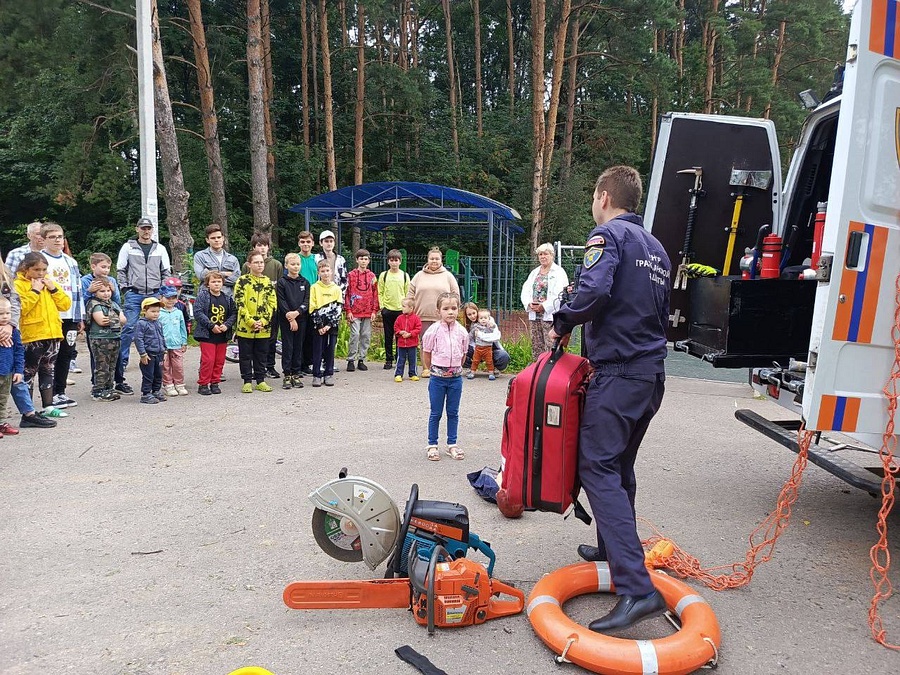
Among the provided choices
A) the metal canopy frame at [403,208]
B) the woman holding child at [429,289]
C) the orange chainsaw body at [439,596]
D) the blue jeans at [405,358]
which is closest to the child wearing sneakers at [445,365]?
the orange chainsaw body at [439,596]

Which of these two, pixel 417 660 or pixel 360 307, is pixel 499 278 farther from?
pixel 417 660

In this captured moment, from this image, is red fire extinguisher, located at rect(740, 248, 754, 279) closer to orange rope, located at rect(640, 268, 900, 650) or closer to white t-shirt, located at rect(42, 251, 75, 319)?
orange rope, located at rect(640, 268, 900, 650)

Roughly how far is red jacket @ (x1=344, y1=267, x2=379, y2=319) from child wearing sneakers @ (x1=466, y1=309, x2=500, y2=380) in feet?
5.09

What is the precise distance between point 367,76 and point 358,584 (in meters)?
27.1

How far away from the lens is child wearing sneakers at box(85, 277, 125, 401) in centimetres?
757

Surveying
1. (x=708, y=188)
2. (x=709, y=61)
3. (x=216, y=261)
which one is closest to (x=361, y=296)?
(x=216, y=261)

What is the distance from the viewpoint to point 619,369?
3.10 meters

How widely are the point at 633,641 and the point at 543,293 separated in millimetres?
7011

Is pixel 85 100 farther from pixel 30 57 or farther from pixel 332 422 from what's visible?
pixel 332 422

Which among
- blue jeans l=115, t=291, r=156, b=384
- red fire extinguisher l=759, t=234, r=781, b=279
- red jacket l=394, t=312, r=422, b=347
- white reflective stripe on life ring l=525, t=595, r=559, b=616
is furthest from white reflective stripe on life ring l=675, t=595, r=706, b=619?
blue jeans l=115, t=291, r=156, b=384

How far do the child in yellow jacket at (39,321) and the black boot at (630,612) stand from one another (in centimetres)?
608

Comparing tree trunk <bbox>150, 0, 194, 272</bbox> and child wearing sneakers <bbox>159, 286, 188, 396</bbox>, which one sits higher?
tree trunk <bbox>150, 0, 194, 272</bbox>

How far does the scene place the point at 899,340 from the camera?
3324mm

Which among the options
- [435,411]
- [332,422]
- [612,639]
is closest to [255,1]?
[332,422]
